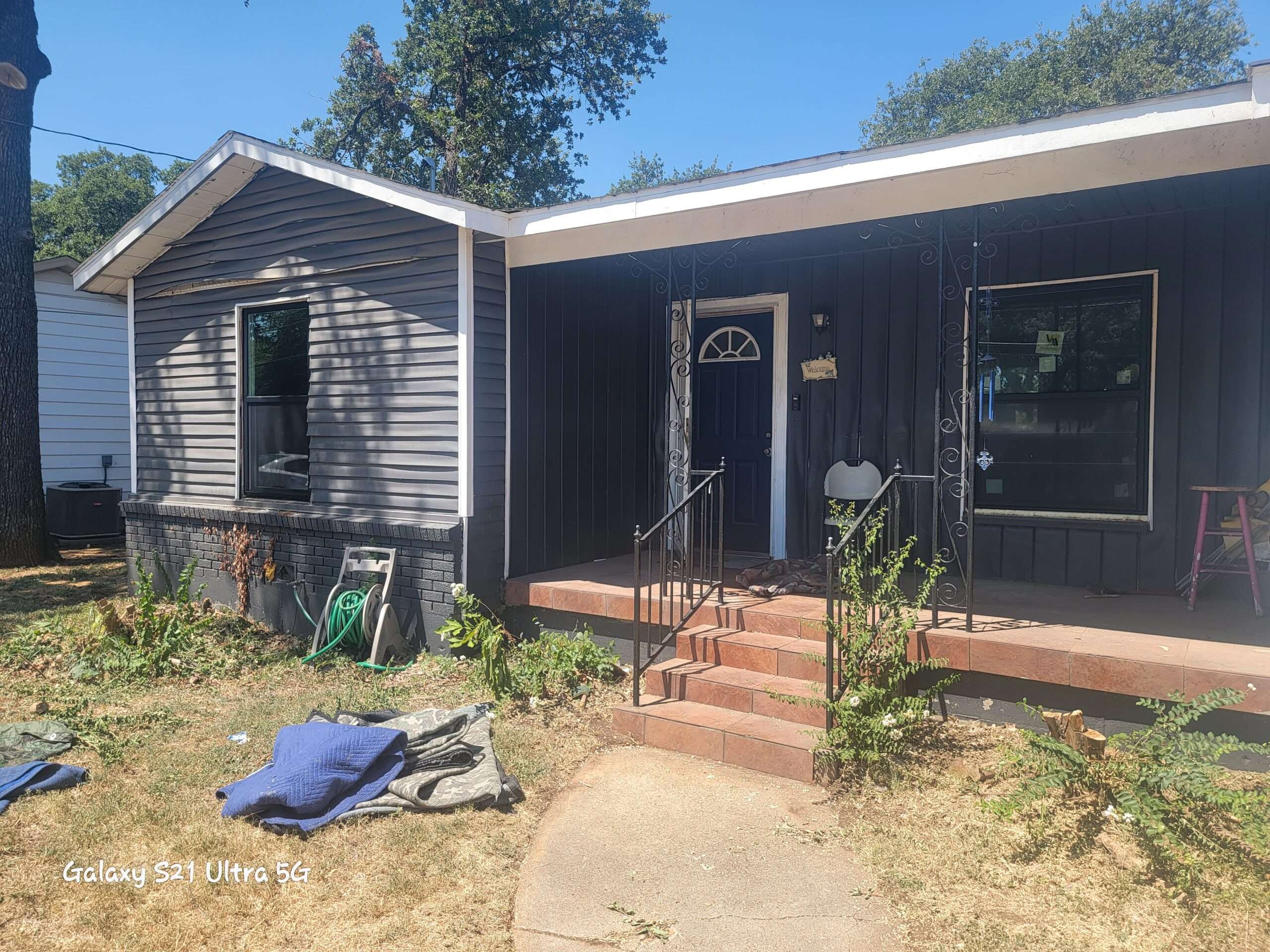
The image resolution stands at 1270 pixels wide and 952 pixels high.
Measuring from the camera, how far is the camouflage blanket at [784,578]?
5211mm

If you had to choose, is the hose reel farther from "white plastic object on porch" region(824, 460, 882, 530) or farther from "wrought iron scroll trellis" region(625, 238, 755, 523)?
"white plastic object on porch" region(824, 460, 882, 530)

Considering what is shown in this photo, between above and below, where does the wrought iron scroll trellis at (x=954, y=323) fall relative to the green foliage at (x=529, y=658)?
above

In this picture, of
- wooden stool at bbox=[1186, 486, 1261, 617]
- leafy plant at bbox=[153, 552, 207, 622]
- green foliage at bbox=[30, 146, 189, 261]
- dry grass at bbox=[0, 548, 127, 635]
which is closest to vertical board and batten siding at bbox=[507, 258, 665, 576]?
leafy plant at bbox=[153, 552, 207, 622]

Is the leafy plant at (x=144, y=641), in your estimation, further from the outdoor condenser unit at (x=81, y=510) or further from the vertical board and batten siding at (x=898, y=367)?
the outdoor condenser unit at (x=81, y=510)

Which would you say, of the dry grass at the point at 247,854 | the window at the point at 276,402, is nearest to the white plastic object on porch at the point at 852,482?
the dry grass at the point at 247,854

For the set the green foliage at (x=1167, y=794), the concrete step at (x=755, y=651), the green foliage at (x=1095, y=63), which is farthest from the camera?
the green foliage at (x=1095, y=63)

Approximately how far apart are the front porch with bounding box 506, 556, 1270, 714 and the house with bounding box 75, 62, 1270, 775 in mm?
22

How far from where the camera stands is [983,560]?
577cm

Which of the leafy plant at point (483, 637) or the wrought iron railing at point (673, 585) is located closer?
the wrought iron railing at point (673, 585)

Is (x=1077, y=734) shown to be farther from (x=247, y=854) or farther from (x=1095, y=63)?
(x=1095, y=63)

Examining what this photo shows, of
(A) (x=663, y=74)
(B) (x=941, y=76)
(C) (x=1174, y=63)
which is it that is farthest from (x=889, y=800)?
(B) (x=941, y=76)

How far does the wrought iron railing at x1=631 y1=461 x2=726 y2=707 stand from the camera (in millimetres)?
4398

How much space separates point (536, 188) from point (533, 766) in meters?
19.0

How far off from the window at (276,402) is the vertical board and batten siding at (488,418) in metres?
1.70
